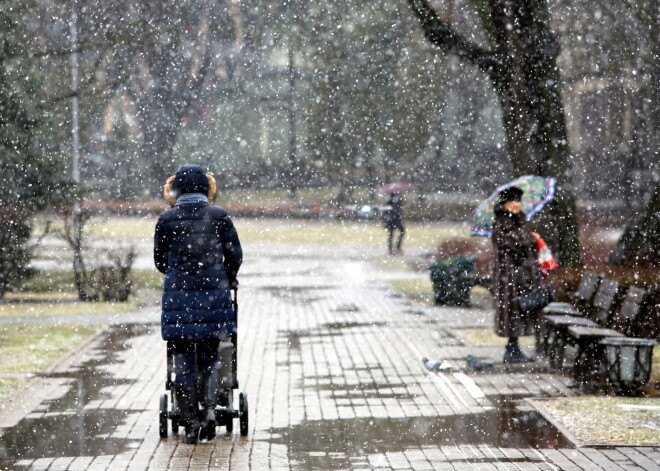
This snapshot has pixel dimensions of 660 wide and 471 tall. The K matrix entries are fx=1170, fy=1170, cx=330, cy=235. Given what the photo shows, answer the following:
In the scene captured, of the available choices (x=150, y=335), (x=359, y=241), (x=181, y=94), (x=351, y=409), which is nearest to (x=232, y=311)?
(x=351, y=409)

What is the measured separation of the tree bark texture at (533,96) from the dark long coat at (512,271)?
6.13 metres

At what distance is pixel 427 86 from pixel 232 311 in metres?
35.3

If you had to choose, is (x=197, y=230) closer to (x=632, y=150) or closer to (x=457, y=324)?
(x=457, y=324)

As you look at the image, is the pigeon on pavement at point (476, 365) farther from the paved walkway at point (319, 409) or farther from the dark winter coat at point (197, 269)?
the dark winter coat at point (197, 269)

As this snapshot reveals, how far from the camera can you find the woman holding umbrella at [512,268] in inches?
475

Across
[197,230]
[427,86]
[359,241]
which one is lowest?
[359,241]

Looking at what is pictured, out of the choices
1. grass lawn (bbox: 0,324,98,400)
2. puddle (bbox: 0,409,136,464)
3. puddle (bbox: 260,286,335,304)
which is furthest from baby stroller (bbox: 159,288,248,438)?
puddle (bbox: 260,286,335,304)

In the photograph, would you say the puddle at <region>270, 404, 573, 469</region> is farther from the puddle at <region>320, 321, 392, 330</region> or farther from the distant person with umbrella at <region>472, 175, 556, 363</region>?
the puddle at <region>320, 321, 392, 330</region>

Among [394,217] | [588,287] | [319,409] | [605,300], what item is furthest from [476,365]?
[394,217]

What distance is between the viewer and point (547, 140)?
18.3 m

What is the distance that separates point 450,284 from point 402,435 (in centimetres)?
1113

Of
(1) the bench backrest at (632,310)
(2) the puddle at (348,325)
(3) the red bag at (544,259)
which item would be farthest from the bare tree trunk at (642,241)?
(1) the bench backrest at (632,310)

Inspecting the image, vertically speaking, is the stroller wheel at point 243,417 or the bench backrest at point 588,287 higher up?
the bench backrest at point 588,287

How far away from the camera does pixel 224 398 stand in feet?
27.6
